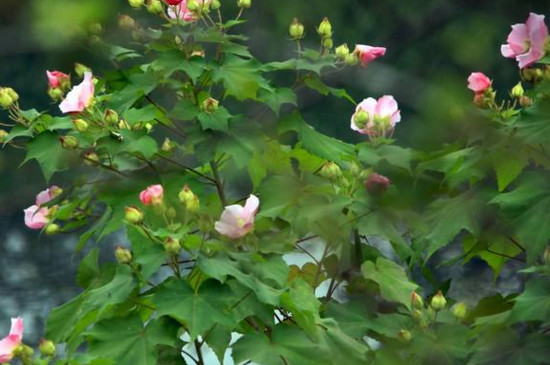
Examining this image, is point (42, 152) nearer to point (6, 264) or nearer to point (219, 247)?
point (219, 247)

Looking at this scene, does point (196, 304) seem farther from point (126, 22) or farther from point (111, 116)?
point (126, 22)

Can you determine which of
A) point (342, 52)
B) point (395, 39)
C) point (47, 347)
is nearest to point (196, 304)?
point (47, 347)

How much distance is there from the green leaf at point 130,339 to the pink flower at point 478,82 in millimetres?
626

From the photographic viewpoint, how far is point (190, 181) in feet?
7.52

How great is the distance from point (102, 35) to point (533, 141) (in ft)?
2.62

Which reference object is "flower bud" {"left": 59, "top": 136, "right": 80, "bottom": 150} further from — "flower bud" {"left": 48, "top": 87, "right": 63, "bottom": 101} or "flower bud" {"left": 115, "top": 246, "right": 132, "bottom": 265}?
"flower bud" {"left": 115, "top": 246, "right": 132, "bottom": 265}

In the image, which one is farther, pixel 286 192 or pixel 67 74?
pixel 67 74

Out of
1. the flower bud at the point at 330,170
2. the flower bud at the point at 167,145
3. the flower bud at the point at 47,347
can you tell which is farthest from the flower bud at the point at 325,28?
the flower bud at the point at 47,347

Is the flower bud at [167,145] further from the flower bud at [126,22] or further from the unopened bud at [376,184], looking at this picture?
the unopened bud at [376,184]

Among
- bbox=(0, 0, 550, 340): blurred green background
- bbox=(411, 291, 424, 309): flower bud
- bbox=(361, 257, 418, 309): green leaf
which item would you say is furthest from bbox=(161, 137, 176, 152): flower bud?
bbox=(411, 291, 424, 309): flower bud

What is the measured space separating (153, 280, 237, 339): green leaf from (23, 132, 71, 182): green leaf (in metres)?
0.35

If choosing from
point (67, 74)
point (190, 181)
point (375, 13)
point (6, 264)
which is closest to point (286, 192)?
point (190, 181)

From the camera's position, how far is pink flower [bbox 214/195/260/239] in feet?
6.66

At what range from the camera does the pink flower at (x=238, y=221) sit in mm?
2029
